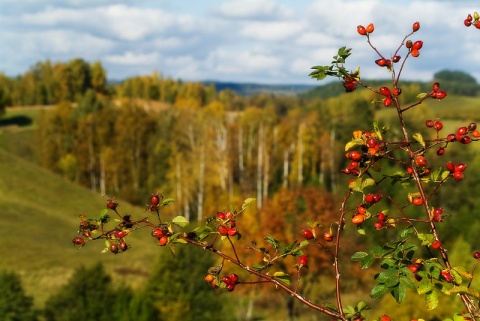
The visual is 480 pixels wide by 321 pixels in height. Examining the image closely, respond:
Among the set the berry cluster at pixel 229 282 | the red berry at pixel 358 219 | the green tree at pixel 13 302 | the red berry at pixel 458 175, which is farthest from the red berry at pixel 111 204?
the green tree at pixel 13 302

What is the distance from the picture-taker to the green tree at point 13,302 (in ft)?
61.6

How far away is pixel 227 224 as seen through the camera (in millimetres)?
2312

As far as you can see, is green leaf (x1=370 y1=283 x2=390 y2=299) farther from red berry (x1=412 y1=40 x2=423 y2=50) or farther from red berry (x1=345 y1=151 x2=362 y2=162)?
red berry (x1=412 y1=40 x2=423 y2=50)

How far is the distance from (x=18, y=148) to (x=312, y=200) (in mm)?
66179

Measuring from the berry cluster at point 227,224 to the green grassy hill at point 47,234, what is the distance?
24613 millimetres

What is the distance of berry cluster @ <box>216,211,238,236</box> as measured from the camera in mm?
2254

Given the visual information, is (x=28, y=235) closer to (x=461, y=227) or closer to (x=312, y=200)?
(x=312, y=200)

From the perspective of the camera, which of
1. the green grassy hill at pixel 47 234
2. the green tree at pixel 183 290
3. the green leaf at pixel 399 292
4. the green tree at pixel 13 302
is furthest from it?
the green grassy hill at pixel 47 234

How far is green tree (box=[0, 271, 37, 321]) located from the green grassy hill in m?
6.34

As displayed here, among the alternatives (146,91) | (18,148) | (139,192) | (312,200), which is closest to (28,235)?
(139,192)

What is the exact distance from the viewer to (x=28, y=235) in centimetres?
4384

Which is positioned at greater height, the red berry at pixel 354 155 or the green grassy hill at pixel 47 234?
the red berry at pixel 354 155

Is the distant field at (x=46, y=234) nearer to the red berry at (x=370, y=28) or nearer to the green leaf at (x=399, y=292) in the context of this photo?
the red berry at (x=370, y=28)

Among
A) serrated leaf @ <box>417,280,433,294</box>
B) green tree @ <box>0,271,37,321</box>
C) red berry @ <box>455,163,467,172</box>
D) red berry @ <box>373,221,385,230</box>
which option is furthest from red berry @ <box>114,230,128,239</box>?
green tree @ <box>0,271,37,321</box>
